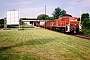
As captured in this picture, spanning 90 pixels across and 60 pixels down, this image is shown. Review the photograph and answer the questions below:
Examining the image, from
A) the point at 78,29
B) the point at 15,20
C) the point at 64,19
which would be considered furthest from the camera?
the point at 15,20

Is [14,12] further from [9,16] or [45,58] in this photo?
[45,58]

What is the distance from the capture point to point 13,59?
6859 mm

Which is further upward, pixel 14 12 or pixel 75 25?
pixel 14 12

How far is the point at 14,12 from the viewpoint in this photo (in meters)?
37.7

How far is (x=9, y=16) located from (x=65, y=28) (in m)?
18.7

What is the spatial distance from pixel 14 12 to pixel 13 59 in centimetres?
3194

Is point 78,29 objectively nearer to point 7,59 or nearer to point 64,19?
point 64,19

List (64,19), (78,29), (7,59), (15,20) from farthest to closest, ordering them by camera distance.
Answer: (15,20) → (64,19) → (78,29) → (7,59)

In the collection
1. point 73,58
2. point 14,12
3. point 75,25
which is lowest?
point 73,58

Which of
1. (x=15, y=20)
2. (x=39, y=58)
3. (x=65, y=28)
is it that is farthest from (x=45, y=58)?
(x=15, y=20)

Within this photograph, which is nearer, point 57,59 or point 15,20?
point 57,59

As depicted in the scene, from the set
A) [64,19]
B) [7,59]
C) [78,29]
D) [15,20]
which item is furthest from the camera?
[15,20]

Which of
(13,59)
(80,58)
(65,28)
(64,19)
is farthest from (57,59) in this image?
(64,19)

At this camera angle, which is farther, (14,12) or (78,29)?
(14,12)
